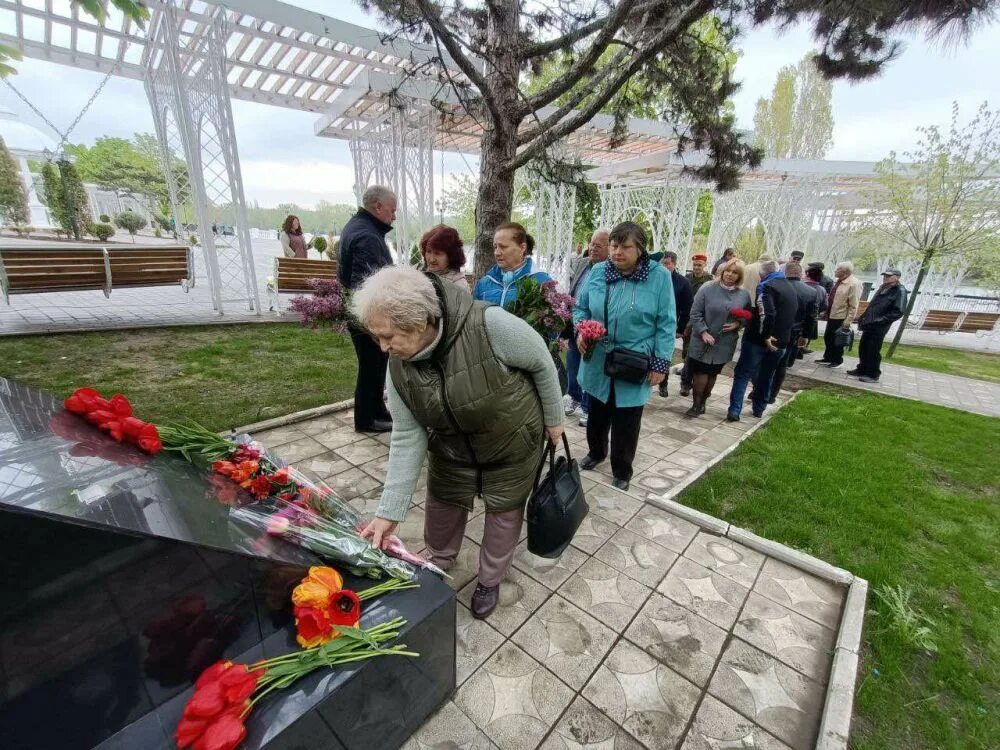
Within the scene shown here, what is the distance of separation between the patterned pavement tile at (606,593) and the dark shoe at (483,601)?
1.22ft

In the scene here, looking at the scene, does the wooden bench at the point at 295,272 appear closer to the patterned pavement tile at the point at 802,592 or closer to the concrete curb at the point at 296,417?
the concrete curb at the point at 296,417

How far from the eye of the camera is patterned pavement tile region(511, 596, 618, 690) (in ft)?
5.84

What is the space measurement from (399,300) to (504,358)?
0.43 metres

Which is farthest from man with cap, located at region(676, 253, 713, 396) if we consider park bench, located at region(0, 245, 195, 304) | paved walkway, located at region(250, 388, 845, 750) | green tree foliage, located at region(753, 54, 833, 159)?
green tree foliage, located at region(753, 54, 833, 159)

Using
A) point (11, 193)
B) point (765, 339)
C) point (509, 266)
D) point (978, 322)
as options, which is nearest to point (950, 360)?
point (978, 322)

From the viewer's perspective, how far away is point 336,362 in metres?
5.68

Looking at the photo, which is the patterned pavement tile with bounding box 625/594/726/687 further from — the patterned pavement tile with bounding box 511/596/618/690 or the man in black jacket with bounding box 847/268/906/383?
the man in black jacket with bounding box 847/268/906/383

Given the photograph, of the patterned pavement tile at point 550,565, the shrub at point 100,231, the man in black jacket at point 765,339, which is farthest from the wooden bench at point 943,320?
the shrub at point 100,231

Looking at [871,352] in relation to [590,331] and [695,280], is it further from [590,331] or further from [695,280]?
[590,331]

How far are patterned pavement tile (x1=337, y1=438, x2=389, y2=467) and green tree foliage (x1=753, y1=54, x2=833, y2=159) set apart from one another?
29277 mm

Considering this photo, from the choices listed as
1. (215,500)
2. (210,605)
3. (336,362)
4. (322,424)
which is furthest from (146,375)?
(210,605)

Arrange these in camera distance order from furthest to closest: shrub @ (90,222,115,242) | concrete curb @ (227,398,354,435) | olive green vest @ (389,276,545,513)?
1. shrub @ (90,222,115,242)
2. concrete curb @ (227,398,354,435)
3. olive green vest @ (389,276,545,513)

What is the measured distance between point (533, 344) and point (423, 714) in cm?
138

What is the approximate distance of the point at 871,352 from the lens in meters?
6.74
